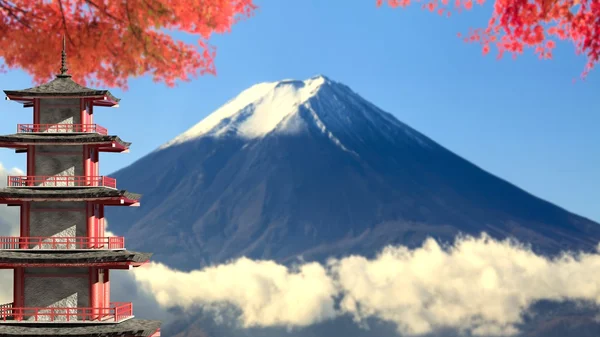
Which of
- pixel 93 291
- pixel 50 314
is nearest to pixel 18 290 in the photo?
pixel 50 314

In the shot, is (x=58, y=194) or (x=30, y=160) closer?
(x=58, y=194)

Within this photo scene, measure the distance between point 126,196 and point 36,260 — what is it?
372 cm

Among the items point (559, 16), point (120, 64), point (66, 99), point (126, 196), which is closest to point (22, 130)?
point (66, 99)

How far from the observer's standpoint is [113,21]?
916 inches

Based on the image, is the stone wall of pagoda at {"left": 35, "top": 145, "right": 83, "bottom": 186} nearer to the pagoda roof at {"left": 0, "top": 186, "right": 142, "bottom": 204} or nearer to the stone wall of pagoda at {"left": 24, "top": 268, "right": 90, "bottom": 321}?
the pagoda roof at {"left": 0, "top": 186, "right": 142, "bottom": 204}

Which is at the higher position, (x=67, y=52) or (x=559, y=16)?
(x=67, y=52)

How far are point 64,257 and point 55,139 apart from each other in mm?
4273

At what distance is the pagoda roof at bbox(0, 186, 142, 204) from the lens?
3123cm

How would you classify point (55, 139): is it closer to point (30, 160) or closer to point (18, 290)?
point (30, 160)

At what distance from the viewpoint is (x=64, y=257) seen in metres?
31.0

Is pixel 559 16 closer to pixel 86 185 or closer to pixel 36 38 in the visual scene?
pixel 36 38

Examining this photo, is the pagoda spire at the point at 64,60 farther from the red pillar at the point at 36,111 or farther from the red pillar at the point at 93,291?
the red pillar at the point at 93,291

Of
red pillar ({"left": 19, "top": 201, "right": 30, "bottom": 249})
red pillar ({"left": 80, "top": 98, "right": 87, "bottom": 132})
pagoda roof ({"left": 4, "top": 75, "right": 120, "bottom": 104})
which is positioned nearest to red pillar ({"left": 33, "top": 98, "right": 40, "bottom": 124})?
pagoda roof ({"left": 4, "top": 75, "right": 120, "bottom": 104})

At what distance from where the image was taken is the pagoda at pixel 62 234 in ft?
103
